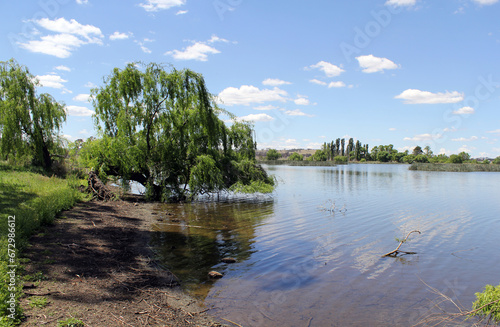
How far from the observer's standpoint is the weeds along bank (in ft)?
15.9

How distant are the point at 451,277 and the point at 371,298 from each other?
130 inches

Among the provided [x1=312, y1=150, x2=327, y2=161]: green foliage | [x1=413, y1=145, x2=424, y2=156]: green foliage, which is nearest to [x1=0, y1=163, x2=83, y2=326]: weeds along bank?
[x1=312, y1=150, x2=327, y2=161]: green foliage

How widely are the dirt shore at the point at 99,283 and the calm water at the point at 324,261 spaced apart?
71 centimetres

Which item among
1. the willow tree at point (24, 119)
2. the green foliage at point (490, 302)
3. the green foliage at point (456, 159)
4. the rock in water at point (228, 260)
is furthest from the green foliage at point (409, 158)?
the green foliage at point (490, 302)

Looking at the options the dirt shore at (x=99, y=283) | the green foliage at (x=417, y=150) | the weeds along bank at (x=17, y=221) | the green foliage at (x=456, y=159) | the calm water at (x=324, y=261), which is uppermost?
the green foliage at (x=417, y=150)

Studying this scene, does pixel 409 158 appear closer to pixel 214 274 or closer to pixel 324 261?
pixel 324 261

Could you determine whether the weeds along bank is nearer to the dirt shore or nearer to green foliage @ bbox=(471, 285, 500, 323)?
the dirt shore

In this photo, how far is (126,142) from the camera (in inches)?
773

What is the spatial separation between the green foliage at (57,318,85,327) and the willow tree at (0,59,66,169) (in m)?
20.8

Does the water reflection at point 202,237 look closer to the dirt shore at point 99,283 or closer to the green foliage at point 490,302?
the dirt shore at point 99,283

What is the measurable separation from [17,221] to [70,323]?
17.1ft

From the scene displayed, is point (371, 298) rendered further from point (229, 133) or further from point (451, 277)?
point (229, 133)

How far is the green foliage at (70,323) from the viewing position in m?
4.73

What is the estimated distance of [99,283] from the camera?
22.1 feet
